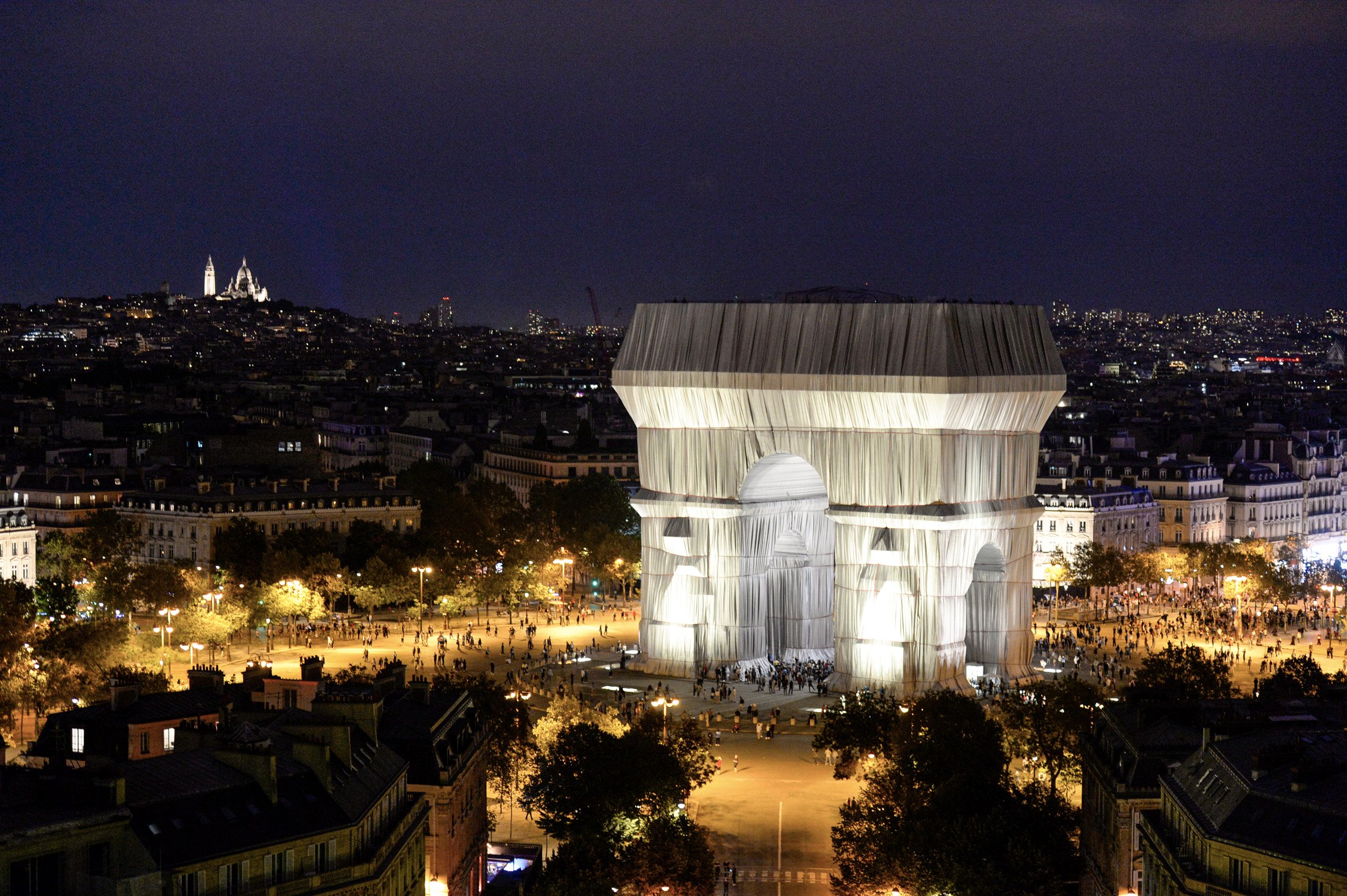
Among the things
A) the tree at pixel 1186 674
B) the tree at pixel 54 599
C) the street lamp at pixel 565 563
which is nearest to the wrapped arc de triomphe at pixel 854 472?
the tree at pixel 1186 674


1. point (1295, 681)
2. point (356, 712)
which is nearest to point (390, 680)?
point (356, 712)

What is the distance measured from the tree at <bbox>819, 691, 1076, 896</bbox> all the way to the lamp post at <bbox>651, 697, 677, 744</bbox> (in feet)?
20.9

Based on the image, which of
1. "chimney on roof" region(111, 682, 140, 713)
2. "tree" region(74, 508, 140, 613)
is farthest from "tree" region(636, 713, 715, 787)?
"tree" region(74, 508, 140, 613)

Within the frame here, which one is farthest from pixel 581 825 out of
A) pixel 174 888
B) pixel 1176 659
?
pixel 1176 659

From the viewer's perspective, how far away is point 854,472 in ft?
238

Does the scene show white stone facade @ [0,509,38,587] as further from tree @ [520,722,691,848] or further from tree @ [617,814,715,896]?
tree @ [617,814,715,896]

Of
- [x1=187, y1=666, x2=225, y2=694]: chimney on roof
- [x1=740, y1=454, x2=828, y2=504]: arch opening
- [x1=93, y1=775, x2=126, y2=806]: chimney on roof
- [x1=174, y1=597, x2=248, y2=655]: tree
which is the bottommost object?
[x1=93, y1=775, x2=126, y2=806]: chimney on roof

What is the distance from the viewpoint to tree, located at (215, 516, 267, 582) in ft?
318

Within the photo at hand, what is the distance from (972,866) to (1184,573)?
66.8 m

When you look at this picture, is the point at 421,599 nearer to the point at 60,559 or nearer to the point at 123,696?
the point at 60,559

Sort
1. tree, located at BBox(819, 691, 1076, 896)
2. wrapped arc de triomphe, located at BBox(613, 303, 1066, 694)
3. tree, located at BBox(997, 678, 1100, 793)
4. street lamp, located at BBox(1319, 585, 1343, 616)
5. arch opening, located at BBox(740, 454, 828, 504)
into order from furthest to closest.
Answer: street lamp, located at BBox(1319, 585, 1343, 616)
arch opening, located at BBox(740, 454, 828, 504)
wrapped arc de triomphe, located at BBox(613, 303, 1066, 694)
tree, located at BBox(997, 678, 1100, 793)
tree, located at BBox(819, 691, 1076, 896)

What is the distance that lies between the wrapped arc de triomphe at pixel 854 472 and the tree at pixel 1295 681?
32.8ft

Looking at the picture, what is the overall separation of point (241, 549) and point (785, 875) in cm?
5247

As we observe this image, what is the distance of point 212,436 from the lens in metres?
150
